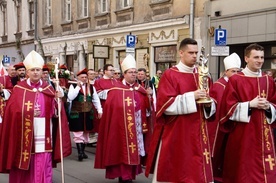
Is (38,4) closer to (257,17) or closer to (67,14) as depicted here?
(67,14)

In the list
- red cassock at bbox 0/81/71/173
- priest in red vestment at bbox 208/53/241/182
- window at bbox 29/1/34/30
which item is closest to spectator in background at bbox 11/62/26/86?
red cassock at bbox 0/81/71/173

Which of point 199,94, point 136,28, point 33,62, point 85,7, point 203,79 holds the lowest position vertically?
point 199,94

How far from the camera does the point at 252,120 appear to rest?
603 centimetres

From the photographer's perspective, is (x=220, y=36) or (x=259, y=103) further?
(x=220, y=36)

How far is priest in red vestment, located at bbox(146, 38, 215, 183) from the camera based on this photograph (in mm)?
5730

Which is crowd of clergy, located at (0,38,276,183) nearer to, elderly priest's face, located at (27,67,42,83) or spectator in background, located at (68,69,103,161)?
elderly priest's face, located at (27,67,42,83)

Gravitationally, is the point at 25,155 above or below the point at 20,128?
below

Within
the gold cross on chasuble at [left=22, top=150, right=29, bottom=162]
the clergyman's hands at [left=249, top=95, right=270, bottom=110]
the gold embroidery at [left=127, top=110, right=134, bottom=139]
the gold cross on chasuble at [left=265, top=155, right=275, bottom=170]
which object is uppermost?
the clergyman's hands at [left=249, top=95, right=270, bottom=110]

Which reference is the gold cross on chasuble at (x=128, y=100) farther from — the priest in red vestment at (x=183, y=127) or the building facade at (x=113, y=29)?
the building facade at (x=113, y=29)

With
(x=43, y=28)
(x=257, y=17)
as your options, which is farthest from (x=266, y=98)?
(x=43, y=28)

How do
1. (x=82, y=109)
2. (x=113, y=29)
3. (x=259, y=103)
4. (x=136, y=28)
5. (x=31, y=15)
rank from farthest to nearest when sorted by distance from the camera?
(x=31, y=15), (x=113, y=29), (x=136, y=28), (x=82, y=109), (x=259, y=103)

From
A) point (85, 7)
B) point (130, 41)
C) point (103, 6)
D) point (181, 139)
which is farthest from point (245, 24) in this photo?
point (85, 7)

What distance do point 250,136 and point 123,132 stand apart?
2.67 m

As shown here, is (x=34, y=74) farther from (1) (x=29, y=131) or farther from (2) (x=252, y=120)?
(2) (x=252, y=120)
